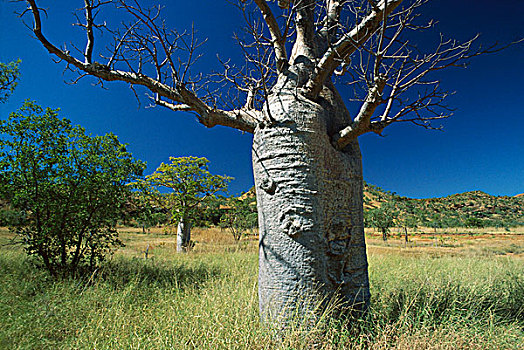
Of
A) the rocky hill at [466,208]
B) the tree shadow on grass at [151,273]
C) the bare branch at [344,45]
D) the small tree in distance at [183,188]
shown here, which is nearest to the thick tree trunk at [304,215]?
the bare branch at [344,45]

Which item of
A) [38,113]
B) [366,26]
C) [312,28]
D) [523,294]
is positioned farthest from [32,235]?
[523,294]

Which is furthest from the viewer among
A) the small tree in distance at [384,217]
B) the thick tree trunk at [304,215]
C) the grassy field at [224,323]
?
the small tree in distance at [384,217]

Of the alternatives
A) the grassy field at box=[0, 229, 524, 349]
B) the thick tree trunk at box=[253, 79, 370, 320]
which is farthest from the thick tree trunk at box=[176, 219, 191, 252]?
the thick tree trunk at box=[253, 79, 370, 320]

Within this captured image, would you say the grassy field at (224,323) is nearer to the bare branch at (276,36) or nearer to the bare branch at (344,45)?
the bare branch at (344,45)

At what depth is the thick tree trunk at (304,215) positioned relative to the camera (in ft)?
8.02

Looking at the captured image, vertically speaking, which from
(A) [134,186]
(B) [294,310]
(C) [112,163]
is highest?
(C) [112,163]

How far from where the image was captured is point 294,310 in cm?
237

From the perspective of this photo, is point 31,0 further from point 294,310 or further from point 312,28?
point 294,310

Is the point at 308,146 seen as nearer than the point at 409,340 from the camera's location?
No

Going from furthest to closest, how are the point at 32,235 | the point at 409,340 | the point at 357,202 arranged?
the point at 32,235, the point at 357,202, the point at 409,340

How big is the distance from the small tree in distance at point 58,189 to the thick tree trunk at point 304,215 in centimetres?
382

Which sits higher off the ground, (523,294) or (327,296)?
(327,296)

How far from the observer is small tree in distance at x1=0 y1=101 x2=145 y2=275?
472cm

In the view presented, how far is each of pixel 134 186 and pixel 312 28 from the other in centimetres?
455
